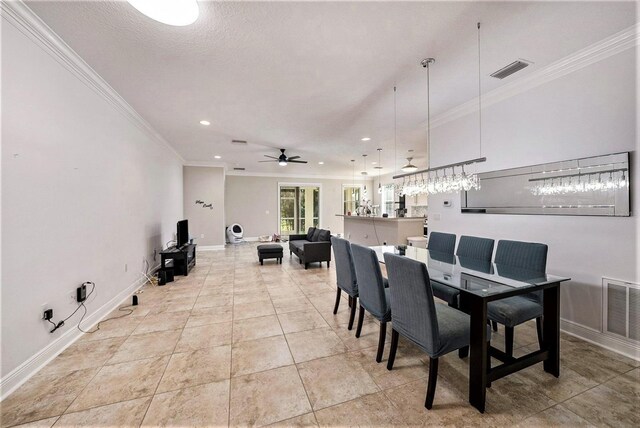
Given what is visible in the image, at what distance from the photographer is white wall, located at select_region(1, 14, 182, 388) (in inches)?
71.8

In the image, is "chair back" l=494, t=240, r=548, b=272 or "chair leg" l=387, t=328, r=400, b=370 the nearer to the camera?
"chair leg" l=387, t=328, r=400, b=370

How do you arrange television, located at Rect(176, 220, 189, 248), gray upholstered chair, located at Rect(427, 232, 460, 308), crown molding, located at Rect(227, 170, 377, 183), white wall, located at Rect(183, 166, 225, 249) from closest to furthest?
gray upholstered chair, located at Rect(427, 232, 460, 308), television, located at Rect(176, 220, 189, 248), white wall, located at Rect(183, 166, 225, 249), crown molding, located at Rect(227, 170, 377, 183)

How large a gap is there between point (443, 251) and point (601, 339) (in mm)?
1588

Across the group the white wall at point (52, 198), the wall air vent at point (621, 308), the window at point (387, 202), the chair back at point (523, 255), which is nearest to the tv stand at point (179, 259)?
the white wall at point (52, 198)

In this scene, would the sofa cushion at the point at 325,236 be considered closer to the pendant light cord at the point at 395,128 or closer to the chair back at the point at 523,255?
the pendant light cord at the point at 395,128

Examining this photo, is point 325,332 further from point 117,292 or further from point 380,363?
point 117,292

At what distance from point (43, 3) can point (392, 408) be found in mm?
3784

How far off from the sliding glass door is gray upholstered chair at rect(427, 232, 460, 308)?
300 inches

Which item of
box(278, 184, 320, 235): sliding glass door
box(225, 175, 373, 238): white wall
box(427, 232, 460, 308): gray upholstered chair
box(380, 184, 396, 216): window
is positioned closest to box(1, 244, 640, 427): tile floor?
box(427, 232, 460, 308): gray upholstered chair

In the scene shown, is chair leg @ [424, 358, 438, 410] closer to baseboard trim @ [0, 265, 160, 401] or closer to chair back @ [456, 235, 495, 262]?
chair back @ [456, 235, 495, 262]

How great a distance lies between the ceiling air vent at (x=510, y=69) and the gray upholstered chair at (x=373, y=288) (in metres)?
2.45

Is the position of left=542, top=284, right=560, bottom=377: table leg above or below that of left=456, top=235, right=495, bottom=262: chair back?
below

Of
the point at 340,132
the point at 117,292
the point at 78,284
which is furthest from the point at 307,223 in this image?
the point at 78,284

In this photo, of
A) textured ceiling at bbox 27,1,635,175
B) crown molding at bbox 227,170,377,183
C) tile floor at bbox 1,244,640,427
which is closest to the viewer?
tile floor at bbox 1,244,640,427
